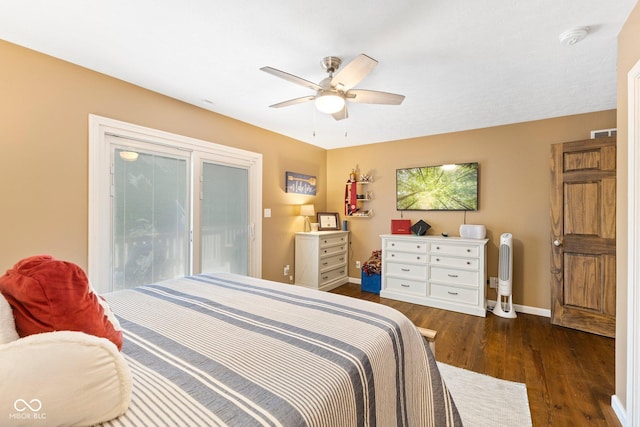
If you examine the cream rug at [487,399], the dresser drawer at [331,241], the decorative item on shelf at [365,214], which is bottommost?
the cream rug at [487,399]

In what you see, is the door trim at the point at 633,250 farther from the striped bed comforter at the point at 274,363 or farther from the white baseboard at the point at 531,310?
the white baseboard at the point at 531,310

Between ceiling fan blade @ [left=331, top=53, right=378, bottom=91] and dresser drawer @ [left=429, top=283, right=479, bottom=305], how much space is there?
2.84 metres

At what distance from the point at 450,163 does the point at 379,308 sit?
310cm

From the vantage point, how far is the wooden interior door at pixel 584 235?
8.95 ft

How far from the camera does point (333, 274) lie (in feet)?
14.8

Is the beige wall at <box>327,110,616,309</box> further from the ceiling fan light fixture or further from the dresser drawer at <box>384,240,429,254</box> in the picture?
the ceiling fan light fixture

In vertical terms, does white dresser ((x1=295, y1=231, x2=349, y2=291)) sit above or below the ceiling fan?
below

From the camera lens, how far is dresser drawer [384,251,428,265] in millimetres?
3721

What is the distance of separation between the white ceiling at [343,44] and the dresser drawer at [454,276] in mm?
1982

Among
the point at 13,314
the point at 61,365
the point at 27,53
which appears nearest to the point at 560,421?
the point at 61,365

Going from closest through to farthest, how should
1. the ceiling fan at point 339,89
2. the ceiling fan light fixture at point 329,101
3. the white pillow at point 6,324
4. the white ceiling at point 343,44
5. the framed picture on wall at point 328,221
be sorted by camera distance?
the white pillow at point 6,324
the white ceiling at point 343,44
the ceiling fan at point 339,89
the ceiling fan light fixture at point 329,101
the framed picture on wall at point 328,221

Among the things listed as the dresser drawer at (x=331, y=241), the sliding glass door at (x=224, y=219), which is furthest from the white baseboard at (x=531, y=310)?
the sliding glass door at (x=224, y=219)

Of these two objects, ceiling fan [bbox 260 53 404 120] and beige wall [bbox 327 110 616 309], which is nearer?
ceiling fan [bbox 260 53 404 120]

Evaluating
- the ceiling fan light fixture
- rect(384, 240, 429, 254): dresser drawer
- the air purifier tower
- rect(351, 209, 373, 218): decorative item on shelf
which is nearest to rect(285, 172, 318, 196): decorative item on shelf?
rect(351, 209, 373, 218): decorative item on shelf
